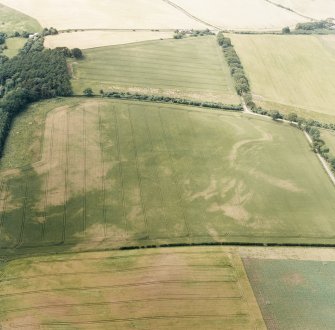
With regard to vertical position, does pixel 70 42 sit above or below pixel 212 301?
above

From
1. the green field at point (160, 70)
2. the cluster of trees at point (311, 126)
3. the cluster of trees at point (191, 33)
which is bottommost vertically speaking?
the cluster of trees at point (311, 126)

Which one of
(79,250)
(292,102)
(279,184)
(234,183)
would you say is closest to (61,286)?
(79,250)

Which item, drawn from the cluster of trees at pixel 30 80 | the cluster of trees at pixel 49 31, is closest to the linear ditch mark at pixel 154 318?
the cluster of trees at pixel 30 80

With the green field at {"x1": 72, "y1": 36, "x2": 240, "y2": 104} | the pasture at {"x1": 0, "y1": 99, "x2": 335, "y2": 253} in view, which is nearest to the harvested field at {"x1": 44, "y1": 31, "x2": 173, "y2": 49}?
the green field at {"x1": 72, "y1": 36, "x2": 240, "y2": 104}

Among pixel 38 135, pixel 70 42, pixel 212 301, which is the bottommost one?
pixel 212 301

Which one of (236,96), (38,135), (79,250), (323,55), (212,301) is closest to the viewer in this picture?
(212,301)

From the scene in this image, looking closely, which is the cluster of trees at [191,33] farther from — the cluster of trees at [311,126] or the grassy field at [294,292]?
the grassy field at [294,292]

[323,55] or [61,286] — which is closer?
[61,286]

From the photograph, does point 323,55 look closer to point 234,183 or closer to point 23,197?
point 234,183
